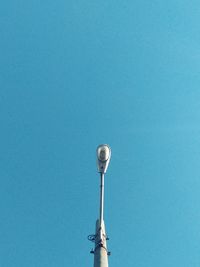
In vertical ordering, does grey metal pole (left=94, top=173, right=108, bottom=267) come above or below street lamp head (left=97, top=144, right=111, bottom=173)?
below

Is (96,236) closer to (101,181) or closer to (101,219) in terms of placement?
(101,219)

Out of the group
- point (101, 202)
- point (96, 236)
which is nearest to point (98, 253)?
point (96, 236)

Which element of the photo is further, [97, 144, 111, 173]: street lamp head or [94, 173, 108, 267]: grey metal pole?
[97, 144, 111, 173]: street lamp head

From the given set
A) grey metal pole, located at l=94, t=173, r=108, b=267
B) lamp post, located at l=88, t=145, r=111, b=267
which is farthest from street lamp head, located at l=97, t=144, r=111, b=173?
grey metal pole, located at l=94, t=173, r=108, b=267

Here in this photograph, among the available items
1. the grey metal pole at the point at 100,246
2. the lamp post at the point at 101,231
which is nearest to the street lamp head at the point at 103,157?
the lamp post at the point at 101,231

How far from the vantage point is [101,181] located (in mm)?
14570

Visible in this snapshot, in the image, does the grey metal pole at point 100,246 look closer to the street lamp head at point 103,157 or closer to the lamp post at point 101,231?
the lamp post at point 101,231

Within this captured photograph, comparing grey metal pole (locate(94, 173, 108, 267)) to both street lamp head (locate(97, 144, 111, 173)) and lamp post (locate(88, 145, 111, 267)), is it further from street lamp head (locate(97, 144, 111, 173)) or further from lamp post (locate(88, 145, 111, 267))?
street lamp head (locate(97, 144, 111, 173))

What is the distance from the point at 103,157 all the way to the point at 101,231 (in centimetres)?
280

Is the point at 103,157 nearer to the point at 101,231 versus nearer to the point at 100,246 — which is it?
the point at 101,231

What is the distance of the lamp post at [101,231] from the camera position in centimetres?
1199

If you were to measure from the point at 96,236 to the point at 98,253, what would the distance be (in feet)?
3.04

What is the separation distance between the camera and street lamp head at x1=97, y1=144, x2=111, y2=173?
1482cm

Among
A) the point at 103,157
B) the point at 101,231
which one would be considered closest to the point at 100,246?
the point at 101,231
